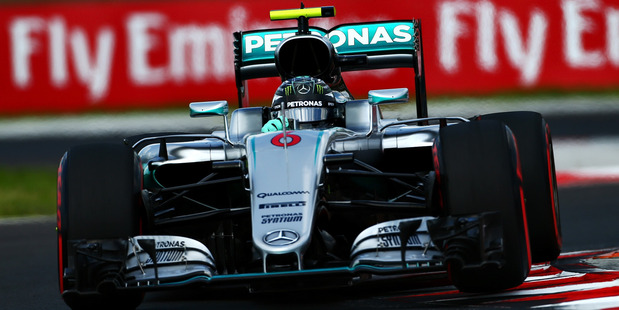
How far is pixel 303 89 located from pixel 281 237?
1.71 metres

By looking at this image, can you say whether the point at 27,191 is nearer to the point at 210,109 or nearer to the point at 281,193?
the point at 210,109

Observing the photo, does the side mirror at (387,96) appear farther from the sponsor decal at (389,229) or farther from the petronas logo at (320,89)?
the sponsor decal at (389,229)

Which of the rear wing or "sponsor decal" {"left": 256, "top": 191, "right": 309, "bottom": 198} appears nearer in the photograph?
"sponsor decal" {"left": 256, "top": 191, "right": 309, "bottom": 198}

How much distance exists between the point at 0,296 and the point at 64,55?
9698mm

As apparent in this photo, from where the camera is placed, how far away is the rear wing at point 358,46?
8305 millimetres

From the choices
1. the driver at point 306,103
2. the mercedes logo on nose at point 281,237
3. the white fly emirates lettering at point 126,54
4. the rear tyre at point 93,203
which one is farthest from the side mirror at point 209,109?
the white fly emirates lettering at point 126,54

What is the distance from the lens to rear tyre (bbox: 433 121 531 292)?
5.22m

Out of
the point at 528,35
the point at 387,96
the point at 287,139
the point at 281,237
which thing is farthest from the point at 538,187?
the point at 528,35

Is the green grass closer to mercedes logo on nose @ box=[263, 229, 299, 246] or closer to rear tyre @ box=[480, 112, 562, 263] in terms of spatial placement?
rear tyre @ box=[480, 112, 562, 263]

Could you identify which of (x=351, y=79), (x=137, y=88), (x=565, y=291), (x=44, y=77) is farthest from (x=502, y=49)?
(x=565, y=291)

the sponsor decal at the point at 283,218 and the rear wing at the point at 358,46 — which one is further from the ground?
the rear wing at the point at 358,46

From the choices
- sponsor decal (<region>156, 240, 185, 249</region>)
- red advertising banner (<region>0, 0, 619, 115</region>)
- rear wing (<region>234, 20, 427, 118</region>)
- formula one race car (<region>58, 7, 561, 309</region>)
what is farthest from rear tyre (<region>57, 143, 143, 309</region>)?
red advertising banner (<region>0, 0, 619, 115</region>)

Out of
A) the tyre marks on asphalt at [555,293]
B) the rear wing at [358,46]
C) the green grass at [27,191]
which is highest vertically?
the rear wing at [358,46]

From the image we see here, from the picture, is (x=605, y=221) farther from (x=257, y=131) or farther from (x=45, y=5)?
(x=45, y=5)
